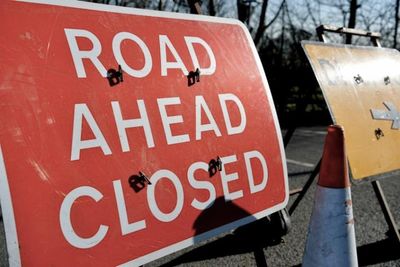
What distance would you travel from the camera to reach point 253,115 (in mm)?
1551

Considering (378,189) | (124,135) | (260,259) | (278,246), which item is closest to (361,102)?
(378,189)

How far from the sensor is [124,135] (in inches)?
47.1

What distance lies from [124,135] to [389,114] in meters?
1.92

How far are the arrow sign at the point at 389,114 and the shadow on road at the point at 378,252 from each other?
83 cm

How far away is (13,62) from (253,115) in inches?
35.2

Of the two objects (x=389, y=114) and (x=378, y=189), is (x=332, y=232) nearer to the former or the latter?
(x=378, y=189)

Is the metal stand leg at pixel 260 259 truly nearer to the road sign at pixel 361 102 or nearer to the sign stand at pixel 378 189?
the road sign at pixel 361 102

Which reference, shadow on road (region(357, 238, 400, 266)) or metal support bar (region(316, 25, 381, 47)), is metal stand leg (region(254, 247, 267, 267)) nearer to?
shadow on road (region(357, 238, 400, 266))

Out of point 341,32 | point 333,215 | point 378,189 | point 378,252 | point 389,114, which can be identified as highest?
point 341,32

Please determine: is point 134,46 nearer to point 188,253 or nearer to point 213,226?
point 213,226

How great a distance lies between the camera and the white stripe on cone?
160 cm

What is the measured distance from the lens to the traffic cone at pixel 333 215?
1.60 m

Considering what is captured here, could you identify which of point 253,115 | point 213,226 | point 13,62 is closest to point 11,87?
point 13,62

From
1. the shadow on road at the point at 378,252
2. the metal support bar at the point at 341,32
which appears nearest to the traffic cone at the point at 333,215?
the shadow on road at the point at 378,252
